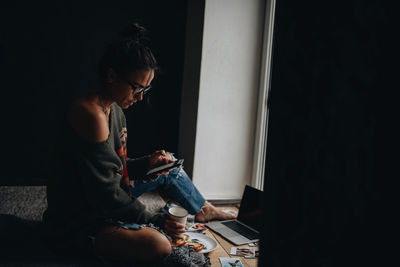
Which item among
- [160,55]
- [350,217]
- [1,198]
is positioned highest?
[160,55]

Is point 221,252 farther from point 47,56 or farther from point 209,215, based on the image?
point 47,56

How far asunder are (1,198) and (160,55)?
1972 millimetres

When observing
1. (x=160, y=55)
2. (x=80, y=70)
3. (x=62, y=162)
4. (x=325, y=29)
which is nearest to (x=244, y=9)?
(x=160, y=55)

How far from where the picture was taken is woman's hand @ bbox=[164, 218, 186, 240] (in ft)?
5.33

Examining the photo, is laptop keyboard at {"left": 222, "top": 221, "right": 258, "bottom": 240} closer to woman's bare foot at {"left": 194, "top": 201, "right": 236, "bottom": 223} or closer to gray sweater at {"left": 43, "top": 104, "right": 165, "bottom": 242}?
woman's bare foot at {"left": 194, "top": 201, "right": 236, "bottom": 223}

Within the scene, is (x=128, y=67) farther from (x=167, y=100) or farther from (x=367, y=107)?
(x=167, y=100)

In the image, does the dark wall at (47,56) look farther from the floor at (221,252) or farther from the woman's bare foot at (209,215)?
the floor at (221,252)

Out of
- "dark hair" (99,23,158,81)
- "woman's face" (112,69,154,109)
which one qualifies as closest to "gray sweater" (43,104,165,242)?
"woman's face" (112,69,154,109)

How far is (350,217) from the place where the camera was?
23.9 inches

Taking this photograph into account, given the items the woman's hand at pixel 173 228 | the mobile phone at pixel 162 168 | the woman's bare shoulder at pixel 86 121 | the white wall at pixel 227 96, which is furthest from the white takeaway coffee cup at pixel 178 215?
the white wall at pixel 227 96

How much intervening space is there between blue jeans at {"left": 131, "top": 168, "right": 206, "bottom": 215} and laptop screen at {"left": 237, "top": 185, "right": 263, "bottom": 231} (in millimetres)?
366

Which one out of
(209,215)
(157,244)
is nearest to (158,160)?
(157,244)

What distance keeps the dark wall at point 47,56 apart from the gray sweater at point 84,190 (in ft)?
5.93

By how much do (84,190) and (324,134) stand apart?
47.2 inches
